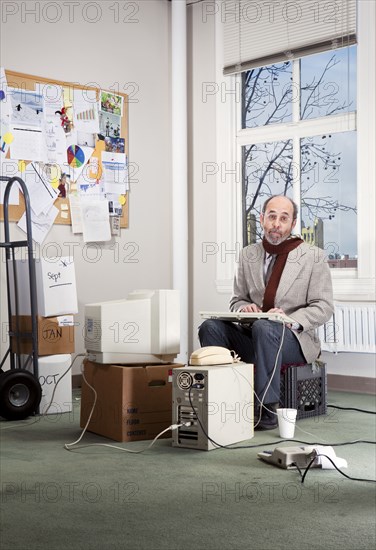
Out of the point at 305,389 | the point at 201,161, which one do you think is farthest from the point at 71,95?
the point at 305,389

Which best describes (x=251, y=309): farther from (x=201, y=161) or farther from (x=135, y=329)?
(x=201, y=161)

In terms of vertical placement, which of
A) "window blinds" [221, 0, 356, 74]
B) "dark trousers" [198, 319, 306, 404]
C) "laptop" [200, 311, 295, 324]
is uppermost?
"window blinds" [221, 0, 356, 74]

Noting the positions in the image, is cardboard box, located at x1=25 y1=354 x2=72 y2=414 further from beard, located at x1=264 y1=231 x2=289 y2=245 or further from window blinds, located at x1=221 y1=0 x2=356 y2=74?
window blinds, located at x1=221 y1=0 x2=356 y2=74

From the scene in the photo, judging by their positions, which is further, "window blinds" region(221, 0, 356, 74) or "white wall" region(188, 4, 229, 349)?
"white wall" region(188, 4, 229, 349)

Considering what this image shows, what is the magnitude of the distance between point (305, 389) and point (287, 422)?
1.88 feet

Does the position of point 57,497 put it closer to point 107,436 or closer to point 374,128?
point 107,436

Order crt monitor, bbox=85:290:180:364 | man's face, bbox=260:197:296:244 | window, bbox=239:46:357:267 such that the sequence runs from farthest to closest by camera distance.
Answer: window, bbox=239:46:357:267 < man's face, bbox=260:197:296:244 < crt monitor, bbox=85:290:180:364

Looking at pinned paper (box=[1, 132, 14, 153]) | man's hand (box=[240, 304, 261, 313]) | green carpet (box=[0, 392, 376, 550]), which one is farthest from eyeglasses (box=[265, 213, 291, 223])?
pinned paper (box=[1, 132, 14, 153])

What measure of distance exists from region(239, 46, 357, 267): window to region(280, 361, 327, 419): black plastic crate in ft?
4.40

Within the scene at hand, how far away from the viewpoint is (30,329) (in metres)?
4.21

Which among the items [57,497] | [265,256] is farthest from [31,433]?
[265,256]

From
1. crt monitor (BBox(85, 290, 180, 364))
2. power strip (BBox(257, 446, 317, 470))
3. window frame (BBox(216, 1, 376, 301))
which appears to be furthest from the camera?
window frame (BBox(216, 1, 376, 301))

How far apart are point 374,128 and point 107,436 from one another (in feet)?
8.89

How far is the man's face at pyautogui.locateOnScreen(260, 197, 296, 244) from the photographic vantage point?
406 cm
